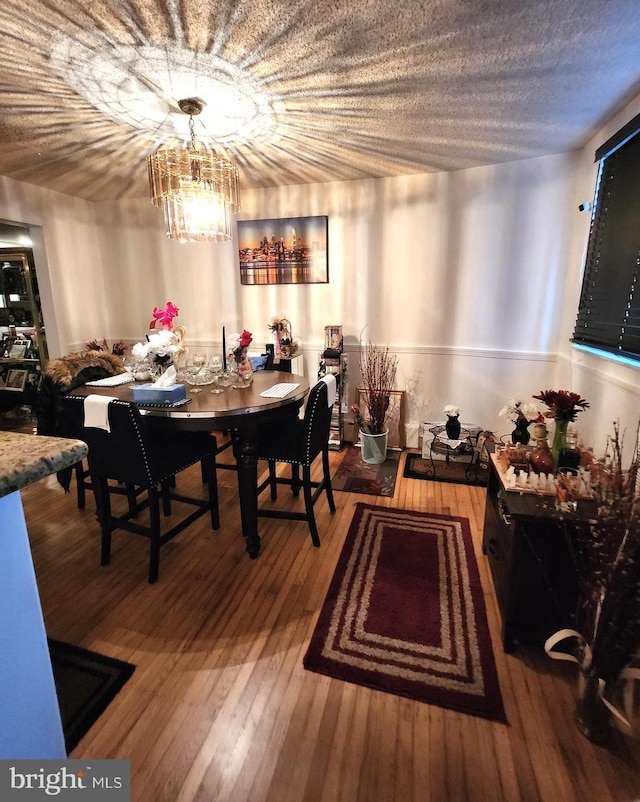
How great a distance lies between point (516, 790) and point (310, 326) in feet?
10.7

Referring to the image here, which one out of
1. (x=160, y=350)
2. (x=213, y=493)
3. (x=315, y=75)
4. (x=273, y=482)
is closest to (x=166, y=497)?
(x=213, y=493)

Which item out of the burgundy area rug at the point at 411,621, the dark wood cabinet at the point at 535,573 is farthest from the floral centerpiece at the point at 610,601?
the burgundy area rug at the point at 411,621

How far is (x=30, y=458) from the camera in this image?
2.38 ft

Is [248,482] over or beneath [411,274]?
beneath

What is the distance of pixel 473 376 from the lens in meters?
3.31

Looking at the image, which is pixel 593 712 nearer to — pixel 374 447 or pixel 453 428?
pixel 453 428

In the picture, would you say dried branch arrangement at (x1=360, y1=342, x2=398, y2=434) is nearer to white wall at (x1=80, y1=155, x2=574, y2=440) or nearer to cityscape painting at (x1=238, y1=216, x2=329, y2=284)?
white wall at (x1=80, y1=155, x2=574, y2=440)

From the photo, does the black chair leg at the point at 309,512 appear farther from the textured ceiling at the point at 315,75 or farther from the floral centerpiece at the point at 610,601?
the textured ceiling at the point at 315,75

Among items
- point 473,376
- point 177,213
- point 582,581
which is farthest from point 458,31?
point 473,376

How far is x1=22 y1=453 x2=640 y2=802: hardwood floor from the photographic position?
1094 mm

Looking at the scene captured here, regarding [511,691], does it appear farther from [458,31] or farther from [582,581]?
[458,31]

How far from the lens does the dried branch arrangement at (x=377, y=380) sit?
3.30 m

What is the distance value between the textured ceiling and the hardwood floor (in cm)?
237

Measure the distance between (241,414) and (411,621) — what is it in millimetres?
1212
